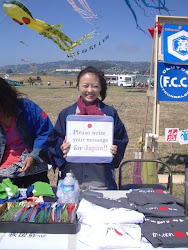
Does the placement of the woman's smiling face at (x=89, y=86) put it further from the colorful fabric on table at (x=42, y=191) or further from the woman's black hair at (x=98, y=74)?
the colorful fabric on table at (x=42, y=191)

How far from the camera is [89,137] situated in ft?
8.09

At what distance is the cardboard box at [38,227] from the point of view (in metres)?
1.80

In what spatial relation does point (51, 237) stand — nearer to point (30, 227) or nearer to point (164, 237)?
point (30, 227)

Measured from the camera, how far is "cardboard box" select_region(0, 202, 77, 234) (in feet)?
5.89

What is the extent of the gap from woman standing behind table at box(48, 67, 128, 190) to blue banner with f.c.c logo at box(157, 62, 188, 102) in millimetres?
2176

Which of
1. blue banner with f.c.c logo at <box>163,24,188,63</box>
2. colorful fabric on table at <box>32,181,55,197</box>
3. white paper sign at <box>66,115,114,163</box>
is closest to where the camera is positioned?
colorful fabric on table at <box>32,181,55,197</box>

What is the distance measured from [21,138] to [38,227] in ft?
3.63

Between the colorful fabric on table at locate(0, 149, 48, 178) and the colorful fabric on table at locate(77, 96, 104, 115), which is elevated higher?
the colorful fabric on table at locate(77, 96, 104, 115)

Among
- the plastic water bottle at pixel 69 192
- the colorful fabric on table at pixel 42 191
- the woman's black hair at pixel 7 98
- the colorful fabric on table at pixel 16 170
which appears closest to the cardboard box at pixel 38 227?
the plastic water bottle at pixel 69 192

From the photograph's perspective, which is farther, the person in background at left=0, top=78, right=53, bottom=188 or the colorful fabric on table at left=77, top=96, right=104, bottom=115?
the person in background at left=0, top=78, right=53, bottom=188

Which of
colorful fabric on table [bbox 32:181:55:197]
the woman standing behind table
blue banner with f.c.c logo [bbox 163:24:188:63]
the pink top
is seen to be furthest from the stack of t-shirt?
blue banner with f.c.c logo [bbox 163:24:188:63]

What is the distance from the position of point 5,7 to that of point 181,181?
5557 millimetres

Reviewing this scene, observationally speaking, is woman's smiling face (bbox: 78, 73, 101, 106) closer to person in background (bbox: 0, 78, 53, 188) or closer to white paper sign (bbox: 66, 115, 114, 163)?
white paper sign (bbox: 66, 115, 114, 163)

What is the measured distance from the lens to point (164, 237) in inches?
68.1
